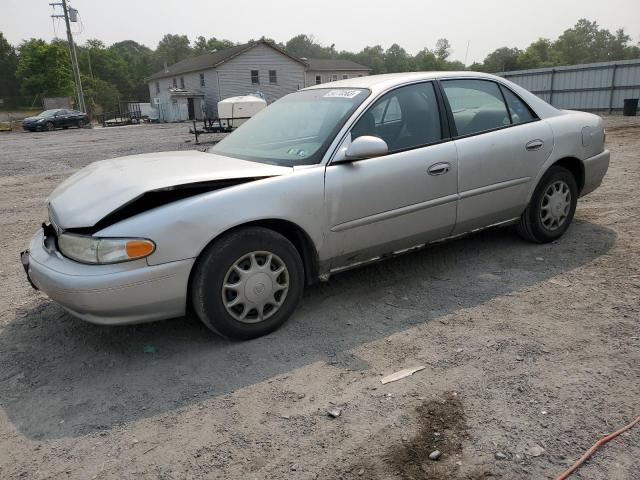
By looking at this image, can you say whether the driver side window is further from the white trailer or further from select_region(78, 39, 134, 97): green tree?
select_region(78, 39, 134, 97): green tree

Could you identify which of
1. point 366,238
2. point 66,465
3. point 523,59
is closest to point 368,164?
point 366,238

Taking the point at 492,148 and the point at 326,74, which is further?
the point at 326,74

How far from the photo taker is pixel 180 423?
2.62 metres

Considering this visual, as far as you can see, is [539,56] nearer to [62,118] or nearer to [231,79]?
[231,79]

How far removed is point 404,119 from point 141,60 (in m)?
102

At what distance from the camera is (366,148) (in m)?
3.46

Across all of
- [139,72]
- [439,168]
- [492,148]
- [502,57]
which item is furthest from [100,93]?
[439,168]

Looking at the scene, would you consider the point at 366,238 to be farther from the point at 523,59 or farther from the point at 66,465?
the point at 523,59

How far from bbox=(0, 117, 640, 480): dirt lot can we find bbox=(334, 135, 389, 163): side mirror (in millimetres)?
1147

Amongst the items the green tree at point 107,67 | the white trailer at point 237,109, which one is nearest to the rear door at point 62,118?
A: the white trailer at point 237,109

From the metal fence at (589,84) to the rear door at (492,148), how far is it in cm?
2103

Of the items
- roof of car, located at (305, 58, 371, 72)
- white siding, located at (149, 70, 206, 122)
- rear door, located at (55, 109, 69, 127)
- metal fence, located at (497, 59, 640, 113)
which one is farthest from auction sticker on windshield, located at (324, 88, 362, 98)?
roof of car, located at (305, 58, 371, 72)

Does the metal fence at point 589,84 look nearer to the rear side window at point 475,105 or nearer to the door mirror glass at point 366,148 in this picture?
the rear side window at point 475,105

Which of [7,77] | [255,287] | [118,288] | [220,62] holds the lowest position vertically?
[255,287]
